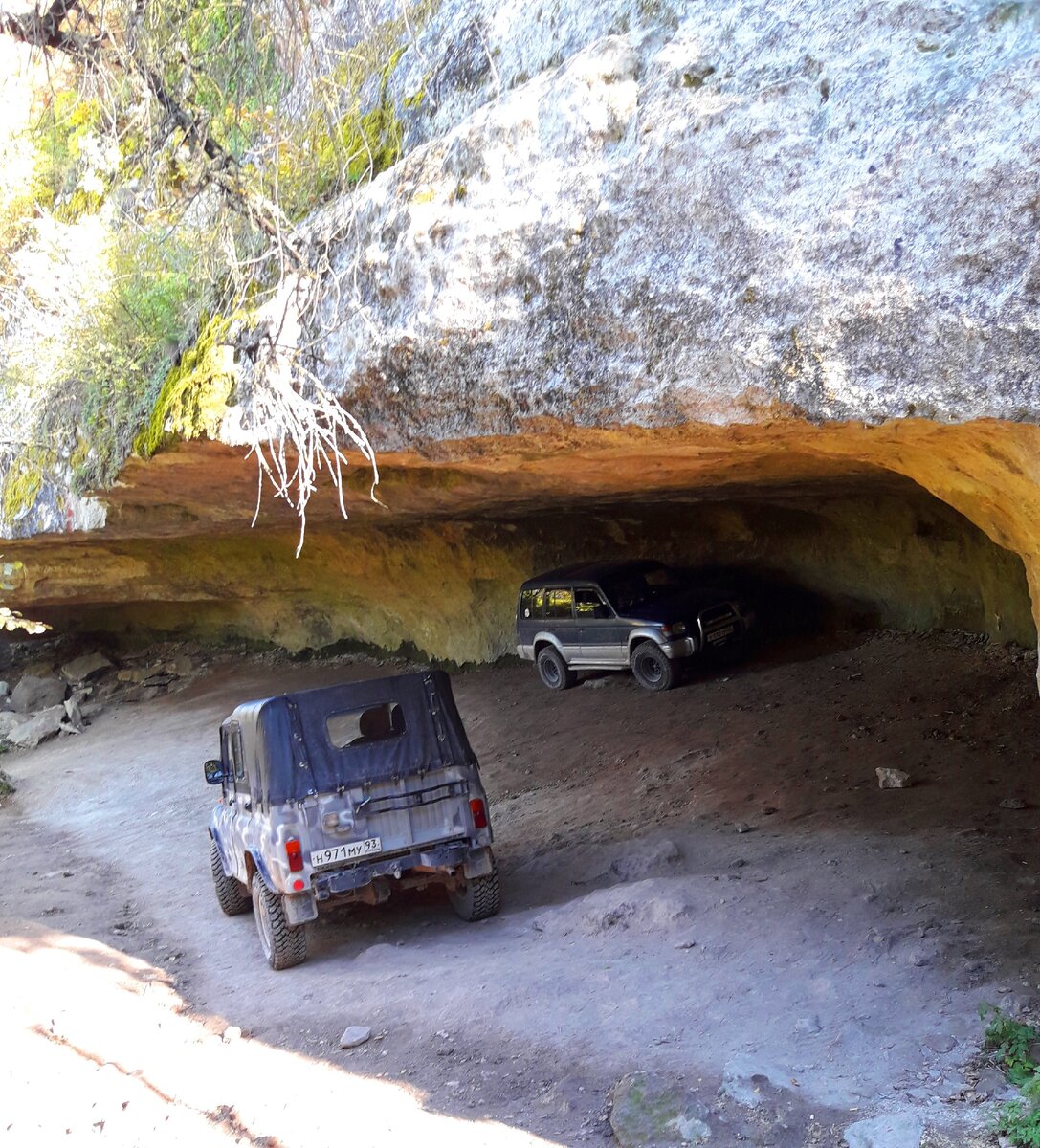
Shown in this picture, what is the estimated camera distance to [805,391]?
16.6 ft

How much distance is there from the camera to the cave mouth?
13.2m

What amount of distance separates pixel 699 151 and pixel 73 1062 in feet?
20.8

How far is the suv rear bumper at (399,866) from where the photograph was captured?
302 inches

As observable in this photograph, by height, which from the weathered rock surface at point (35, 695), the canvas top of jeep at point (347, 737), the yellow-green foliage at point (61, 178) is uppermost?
the yellow-green foliage at point (61, 178)

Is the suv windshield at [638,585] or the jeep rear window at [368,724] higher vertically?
the suv windshield at [638,585]

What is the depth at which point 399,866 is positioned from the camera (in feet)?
25.7

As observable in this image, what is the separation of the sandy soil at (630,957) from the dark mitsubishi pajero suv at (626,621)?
1.53 m

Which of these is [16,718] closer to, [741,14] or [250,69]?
[250,69]

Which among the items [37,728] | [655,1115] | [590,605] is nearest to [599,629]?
[590,605]

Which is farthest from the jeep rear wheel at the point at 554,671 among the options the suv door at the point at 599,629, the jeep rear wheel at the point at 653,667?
the jeep rear wheel at the point at 653,667

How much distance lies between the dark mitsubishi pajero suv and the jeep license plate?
702cm

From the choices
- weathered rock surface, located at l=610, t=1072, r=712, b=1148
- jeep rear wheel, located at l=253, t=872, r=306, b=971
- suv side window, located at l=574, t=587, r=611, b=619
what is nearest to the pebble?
jeep rear wheel, located at l=253, t=872, r=306, b=971

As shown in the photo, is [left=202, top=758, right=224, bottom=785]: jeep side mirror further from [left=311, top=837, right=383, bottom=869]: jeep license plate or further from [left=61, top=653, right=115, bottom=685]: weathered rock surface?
[left=61, top=653, right=115, bottom=685]: weathered rock surface

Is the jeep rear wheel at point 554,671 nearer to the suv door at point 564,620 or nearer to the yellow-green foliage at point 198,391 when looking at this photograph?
Result: the suv door at point 564,620
